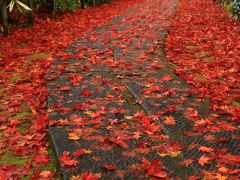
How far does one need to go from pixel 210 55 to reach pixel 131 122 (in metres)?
3.75

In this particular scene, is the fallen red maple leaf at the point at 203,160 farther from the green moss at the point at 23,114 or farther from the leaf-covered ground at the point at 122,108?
the green moss at the point at 23,114

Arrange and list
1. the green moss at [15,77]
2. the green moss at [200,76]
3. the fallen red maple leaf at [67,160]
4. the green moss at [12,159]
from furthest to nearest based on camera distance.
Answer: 1. the green moss at [15,77]
2. the green moss at [200,76]
3. the green moss at [12,159]
4. the fallen red maple leaf at [67,160]

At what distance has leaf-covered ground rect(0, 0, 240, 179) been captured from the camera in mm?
3074

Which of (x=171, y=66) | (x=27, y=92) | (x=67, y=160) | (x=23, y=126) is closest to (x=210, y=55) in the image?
(x=171, y=66)

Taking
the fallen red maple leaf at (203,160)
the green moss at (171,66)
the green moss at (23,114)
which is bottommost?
the green moss at (23,114)

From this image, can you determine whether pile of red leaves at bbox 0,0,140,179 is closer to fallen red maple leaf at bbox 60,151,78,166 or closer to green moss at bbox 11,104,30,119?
green moss at bbox 11,104,30,119

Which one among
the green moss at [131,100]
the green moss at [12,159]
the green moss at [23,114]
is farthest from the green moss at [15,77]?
the green moss at [12,159]

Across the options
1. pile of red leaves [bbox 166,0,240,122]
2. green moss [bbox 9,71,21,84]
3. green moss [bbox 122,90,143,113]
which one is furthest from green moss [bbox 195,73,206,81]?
green moss [bbox 9,71,21,84]

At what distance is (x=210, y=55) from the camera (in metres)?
6.86

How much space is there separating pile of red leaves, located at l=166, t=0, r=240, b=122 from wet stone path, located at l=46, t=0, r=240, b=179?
0.31 metres

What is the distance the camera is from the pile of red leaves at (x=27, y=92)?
330 cm

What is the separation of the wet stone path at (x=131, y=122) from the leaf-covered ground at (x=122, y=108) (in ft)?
0.04

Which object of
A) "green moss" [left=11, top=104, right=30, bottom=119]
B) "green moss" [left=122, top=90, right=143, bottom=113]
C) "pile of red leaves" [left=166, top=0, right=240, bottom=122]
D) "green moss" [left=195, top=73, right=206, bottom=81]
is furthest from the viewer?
"green moss" [left=195, top=73, right=206, bottom=81]

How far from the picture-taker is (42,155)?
10.9 feet
